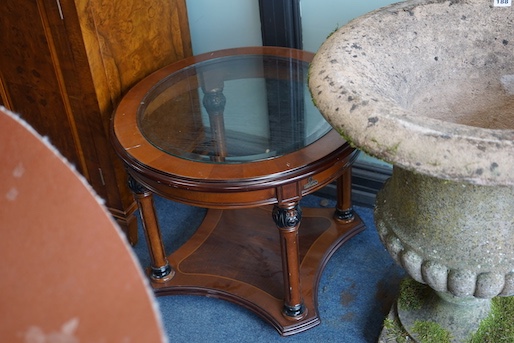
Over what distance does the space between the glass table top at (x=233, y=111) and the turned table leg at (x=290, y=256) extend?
0.50 feet

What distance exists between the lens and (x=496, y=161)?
88 cm

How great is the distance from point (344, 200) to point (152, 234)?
2.10 feet

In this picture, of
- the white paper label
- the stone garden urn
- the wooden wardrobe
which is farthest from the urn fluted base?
the wooden wardrobe

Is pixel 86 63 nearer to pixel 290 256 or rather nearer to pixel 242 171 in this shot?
pixel 242 171

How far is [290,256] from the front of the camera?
1.62 m

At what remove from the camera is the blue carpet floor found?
5.81ft

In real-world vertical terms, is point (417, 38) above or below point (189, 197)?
above

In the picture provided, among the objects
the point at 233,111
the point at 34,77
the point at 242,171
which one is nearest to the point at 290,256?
the point at 242,171

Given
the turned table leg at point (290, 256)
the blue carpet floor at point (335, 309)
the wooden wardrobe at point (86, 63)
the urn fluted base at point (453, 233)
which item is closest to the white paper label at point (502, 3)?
the urn fluted base at point (453, 233)

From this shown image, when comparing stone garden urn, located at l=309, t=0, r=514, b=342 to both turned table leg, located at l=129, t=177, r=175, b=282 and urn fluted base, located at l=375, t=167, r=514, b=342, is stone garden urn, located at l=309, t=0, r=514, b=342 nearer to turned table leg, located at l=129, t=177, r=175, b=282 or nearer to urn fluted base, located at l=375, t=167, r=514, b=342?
urn fluted base, located at l=375, t=167, r=514, b=342

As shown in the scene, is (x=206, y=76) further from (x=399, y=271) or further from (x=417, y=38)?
(x=399, y=271)

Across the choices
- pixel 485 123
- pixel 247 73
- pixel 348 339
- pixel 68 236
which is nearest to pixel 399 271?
pixel 348 339

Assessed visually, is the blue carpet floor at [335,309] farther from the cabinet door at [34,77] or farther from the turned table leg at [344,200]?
the cabinet door at [34,77]

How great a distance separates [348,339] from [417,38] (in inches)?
34.5
